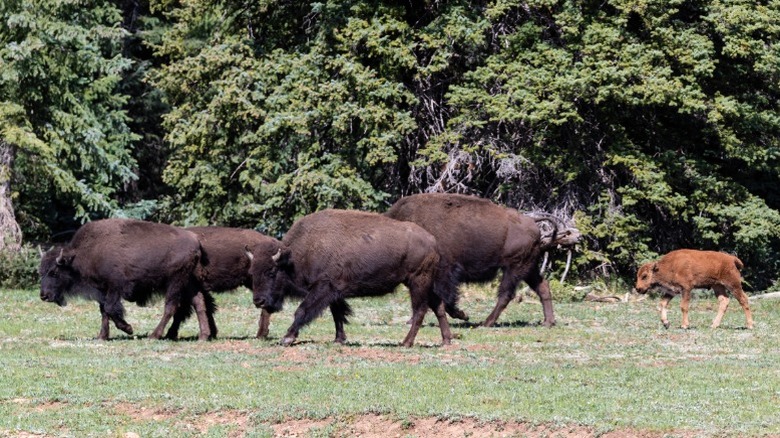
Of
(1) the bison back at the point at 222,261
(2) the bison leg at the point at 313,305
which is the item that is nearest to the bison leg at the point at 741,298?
(2) the bison leg at the point at 313,305

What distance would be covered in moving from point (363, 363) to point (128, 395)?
345cm

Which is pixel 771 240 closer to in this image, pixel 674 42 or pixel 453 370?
pixel 674 42

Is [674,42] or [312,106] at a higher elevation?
[674,42]

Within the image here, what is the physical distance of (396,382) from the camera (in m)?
16.0

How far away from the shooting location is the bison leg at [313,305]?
19.1 meters

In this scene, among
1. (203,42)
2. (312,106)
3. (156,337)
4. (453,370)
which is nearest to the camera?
(453,370)

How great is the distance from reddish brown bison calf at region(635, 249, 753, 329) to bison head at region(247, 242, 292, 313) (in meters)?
6.86

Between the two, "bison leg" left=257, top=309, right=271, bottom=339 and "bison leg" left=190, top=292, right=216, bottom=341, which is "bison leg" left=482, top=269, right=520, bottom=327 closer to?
"bison leg" left=257, top=309, right=271, bottom=339

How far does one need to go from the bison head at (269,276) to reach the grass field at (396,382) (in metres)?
0.64

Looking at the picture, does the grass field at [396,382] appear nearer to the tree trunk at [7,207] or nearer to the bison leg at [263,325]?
the bison leg at [263,325]

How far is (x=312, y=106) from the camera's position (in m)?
32.3

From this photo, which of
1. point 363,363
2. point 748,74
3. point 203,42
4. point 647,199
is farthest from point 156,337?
point 203,42

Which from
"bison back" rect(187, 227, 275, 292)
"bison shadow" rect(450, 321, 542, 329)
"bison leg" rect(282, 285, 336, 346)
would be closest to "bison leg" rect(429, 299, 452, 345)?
"bison leg" rect(282, 285, 336, 346)

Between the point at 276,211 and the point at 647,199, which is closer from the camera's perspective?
the point at 647,199
